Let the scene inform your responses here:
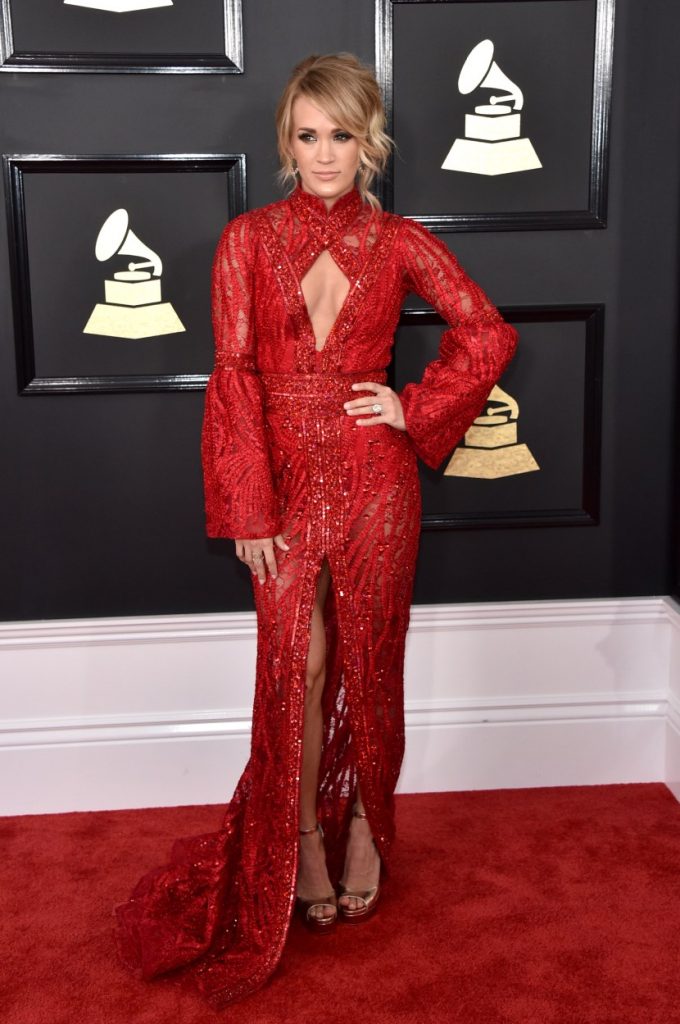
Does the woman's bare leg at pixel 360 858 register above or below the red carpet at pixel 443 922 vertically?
above

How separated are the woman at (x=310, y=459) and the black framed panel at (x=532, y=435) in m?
0.53

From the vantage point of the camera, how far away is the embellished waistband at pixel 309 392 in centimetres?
232

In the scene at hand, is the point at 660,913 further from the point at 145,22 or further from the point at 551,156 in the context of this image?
the point at 145,22

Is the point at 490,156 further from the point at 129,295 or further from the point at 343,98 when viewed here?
the point at 129,295

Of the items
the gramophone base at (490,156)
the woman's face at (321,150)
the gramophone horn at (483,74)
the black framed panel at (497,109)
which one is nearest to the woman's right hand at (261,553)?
the woman's face at (321,150)

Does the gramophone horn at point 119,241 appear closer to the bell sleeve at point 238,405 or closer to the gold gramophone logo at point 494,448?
the bell sleeve at point 238,405

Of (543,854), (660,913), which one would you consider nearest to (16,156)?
(543,854)

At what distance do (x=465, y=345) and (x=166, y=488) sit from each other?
36.9 inches

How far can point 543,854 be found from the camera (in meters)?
2.79

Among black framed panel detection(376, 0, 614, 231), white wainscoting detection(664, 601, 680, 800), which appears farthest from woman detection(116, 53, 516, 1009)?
white wainscoting detection(664, 601, 680, 800)

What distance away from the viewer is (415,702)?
3.09 metres

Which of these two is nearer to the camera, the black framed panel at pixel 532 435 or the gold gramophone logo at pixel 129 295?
the gold gramophone logo at pixel 129 295

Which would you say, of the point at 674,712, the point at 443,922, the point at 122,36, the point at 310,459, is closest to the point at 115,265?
the point at 122,36

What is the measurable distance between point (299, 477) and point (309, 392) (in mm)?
173
